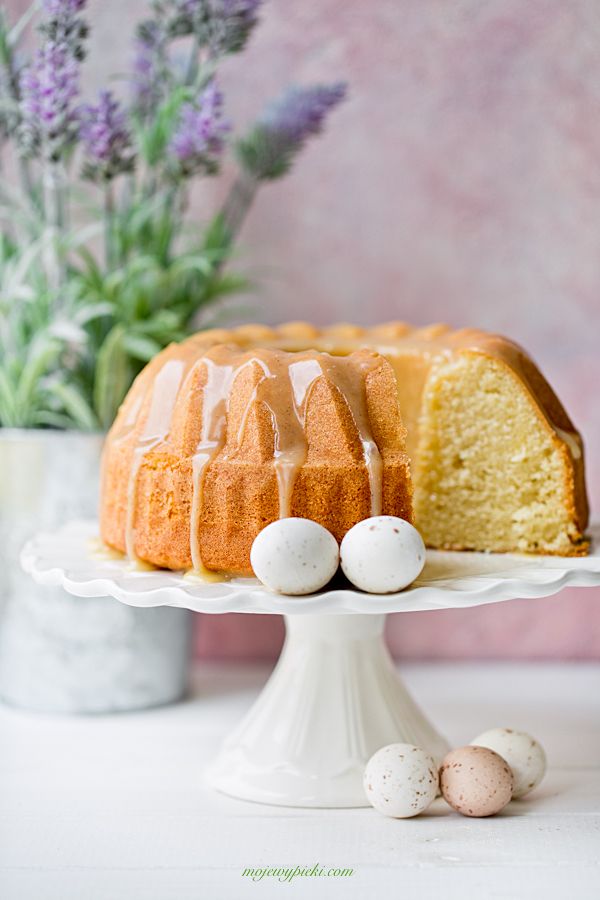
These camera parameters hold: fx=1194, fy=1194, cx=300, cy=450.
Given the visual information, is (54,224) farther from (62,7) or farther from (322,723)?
(322,723)

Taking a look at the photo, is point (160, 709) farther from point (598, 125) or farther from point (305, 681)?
point (598, 125)

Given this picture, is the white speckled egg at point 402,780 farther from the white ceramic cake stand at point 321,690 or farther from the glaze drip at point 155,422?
the glaze drip at point 155,422

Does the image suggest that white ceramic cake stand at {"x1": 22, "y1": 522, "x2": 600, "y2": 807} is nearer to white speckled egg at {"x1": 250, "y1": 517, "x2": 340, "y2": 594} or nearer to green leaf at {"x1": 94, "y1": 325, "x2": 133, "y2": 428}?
white speckled egg at {"x1": 250, "y1": 517, "x2": 340, "y2": 594}

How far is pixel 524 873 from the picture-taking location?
1139 millimetres

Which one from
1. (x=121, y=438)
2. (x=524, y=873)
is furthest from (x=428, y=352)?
(x=524, y=873)

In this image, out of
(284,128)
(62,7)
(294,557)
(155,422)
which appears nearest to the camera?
(294,557)

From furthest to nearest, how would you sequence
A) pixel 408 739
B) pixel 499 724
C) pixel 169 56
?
pixel 169 56 → pixel 499 724 → pixel 408 739

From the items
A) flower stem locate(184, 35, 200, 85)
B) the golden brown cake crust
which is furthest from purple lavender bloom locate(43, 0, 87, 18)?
the golden brown cake crust

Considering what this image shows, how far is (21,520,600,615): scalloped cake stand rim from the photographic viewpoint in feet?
3.66

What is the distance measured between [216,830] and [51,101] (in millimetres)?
895

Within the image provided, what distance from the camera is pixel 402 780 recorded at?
4.01 ft

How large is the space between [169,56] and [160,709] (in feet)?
3.22

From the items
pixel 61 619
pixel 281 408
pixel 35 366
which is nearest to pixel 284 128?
pixel 35 366

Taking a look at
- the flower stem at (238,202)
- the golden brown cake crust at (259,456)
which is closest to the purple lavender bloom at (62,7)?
the flower stem at (238,202)
